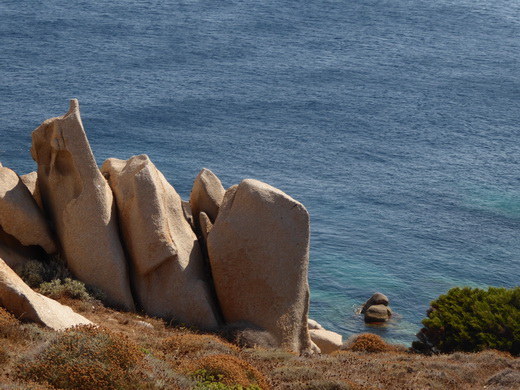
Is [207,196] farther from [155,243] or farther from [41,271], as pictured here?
[41,271]

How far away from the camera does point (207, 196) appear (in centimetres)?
3120

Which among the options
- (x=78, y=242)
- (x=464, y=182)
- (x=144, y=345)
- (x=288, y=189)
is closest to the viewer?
(x=144, y=345)

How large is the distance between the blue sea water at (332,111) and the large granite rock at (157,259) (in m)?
23.9

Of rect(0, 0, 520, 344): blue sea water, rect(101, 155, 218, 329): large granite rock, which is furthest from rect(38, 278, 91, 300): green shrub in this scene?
rect(0, 0, 520, 344): blue sea water

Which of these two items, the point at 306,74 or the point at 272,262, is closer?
the point at 272,262

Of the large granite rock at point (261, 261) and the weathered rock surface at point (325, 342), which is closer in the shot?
the large granite rock at point (261, 261)

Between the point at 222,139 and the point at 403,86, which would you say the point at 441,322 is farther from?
the point at 403,86

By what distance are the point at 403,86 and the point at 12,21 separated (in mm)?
49774

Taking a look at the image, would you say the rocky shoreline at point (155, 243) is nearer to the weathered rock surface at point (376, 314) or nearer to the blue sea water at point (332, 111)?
the blue sea water at point (332, 111)

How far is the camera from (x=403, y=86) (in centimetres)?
10700

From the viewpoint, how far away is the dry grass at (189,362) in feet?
57.1

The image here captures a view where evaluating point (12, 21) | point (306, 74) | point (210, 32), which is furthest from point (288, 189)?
point (12, 21)

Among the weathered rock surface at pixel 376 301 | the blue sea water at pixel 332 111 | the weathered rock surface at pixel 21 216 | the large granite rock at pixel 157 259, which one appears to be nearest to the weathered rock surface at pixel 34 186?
the weathered rock surface at pixel 21 216

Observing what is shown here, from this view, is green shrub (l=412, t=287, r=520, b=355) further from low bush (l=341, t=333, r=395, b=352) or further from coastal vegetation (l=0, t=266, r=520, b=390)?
low bush (l=341, t=333, r=395, b=352)
